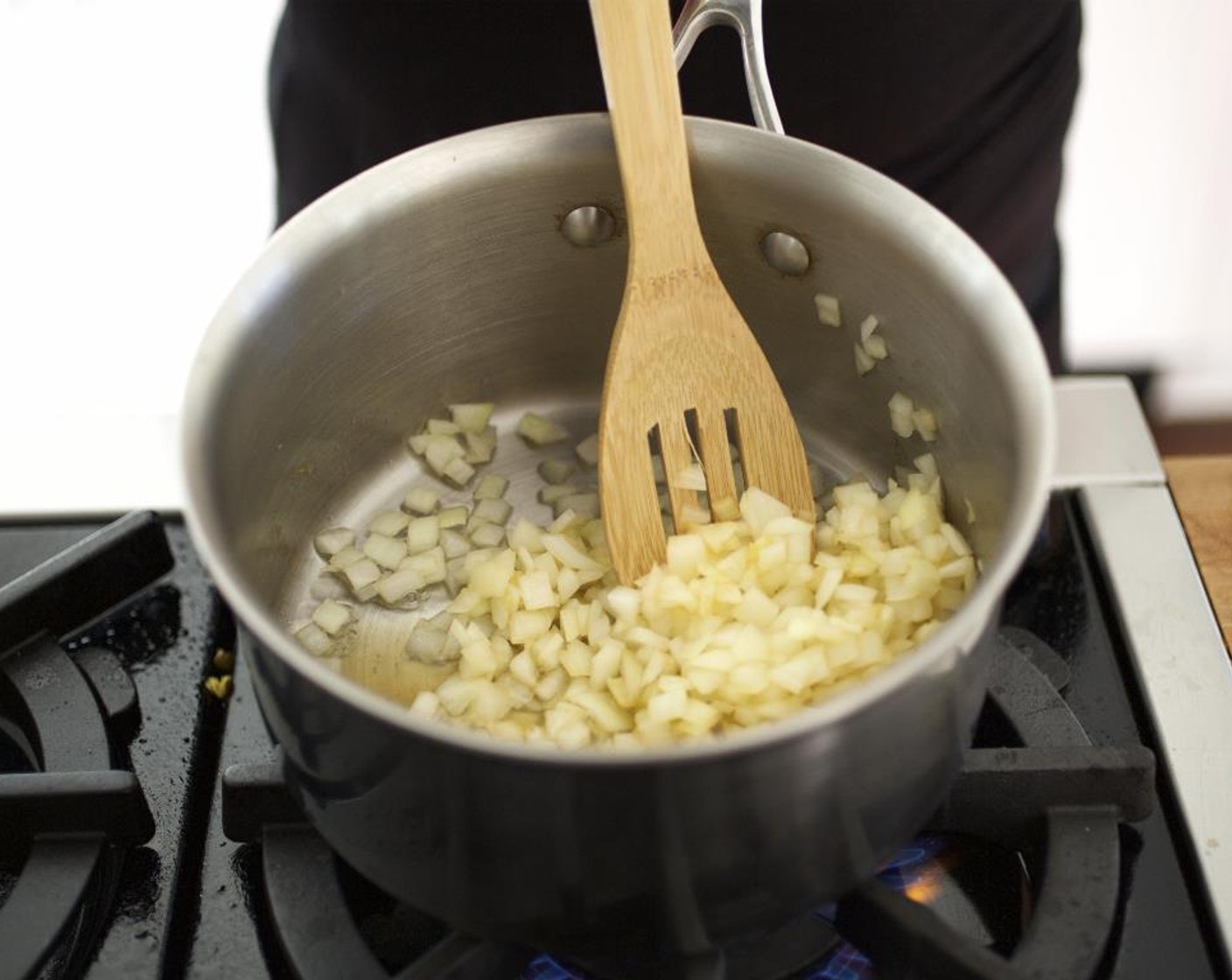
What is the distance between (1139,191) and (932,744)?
134 centimetres

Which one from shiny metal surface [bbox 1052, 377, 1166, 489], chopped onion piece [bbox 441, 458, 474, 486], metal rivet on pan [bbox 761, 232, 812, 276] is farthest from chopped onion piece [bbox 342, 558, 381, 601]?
shiny metal surface [bbox 1052, 377, 1166, 489]

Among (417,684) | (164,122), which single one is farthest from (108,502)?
(164,122)

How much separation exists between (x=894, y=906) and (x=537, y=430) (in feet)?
1.61

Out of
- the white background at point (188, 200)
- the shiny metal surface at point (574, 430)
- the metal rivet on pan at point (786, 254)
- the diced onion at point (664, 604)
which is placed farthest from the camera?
the white background at point (188, 200)

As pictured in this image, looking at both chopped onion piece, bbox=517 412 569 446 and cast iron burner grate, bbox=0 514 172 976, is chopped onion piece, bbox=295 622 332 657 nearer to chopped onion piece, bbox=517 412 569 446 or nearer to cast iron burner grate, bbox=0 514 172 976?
cast iron burner grate, bbox=0 514 172 976

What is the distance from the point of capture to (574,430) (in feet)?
3.44

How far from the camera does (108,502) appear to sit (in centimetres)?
93

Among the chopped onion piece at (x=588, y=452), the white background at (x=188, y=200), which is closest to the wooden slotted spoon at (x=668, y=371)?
the chopped onion piece at (x=588, y=452)

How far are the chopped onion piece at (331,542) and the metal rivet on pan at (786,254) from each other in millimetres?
351

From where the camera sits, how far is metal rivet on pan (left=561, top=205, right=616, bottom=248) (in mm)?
906

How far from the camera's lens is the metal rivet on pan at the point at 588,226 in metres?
0.91

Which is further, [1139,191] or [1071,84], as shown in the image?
[1139,191]

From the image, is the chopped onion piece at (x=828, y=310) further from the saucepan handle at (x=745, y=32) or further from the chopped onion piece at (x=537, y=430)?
the chopped onion piece at (x=537, y=430)

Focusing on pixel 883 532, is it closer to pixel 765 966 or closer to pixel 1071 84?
pixel 765 966
